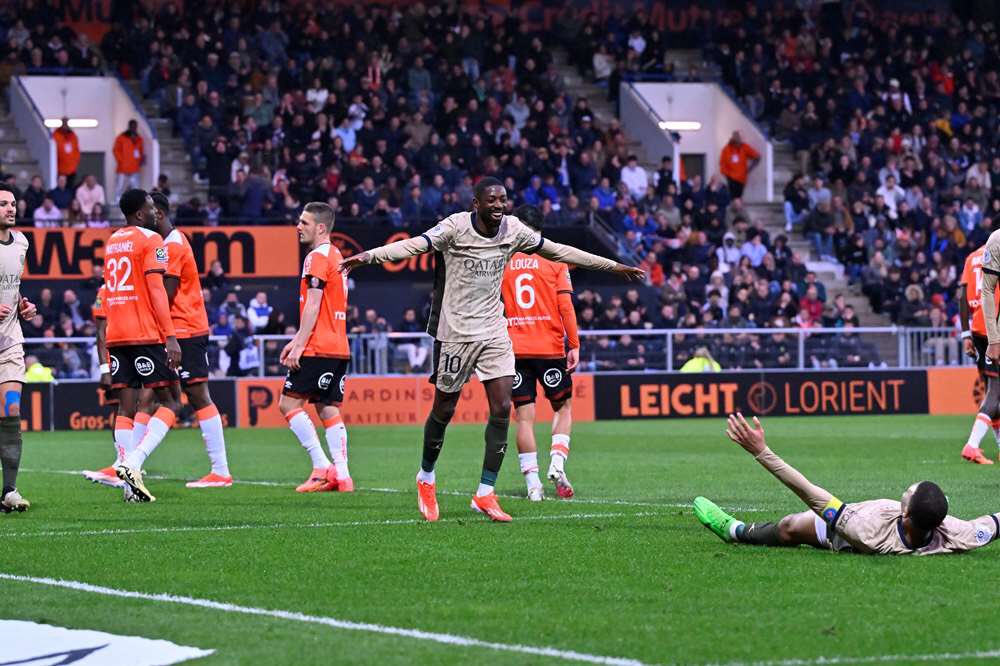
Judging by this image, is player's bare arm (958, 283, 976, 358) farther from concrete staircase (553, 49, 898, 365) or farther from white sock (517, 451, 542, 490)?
concrete staircase (553, 49, 898, 365)

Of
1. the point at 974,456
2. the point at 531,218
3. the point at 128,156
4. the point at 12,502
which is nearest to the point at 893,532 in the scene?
the point at 531,218

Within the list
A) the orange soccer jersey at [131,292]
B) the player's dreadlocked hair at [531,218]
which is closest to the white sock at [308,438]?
the orange soccer jersey at [131,292]

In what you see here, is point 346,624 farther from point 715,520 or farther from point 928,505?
point 715,520

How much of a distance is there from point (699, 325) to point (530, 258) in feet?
59.9

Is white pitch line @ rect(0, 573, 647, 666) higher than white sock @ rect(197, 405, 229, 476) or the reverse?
the reverse

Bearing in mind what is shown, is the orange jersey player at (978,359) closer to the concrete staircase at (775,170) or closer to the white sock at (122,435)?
the white sock at (122,435)

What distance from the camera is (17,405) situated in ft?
41.8

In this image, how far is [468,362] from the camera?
463 inches

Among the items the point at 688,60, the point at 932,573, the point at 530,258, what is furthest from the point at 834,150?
the point at 932,573

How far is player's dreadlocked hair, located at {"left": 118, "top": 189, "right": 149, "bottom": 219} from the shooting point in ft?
45.6

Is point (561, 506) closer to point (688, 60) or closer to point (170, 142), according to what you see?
point (170, 142)

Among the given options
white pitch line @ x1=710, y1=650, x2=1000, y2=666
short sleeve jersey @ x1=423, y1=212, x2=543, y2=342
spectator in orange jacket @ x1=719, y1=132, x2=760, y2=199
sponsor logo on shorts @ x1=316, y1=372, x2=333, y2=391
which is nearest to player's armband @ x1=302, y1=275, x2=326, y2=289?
sponsor logo on shorts @ x1=316, y1=372, x2=333, y2=391

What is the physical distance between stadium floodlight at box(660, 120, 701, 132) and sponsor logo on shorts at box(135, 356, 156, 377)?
2877 cm

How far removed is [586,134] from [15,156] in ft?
40.5
